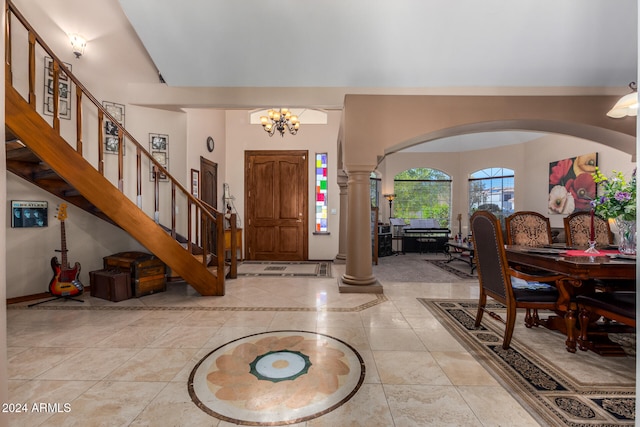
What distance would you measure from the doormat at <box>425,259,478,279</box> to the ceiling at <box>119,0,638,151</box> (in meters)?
3.17

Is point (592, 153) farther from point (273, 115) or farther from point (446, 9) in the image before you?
point (273, 115)

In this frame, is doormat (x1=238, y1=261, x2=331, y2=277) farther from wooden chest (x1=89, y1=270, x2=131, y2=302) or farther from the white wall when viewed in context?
the white wall

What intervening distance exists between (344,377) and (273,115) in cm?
459

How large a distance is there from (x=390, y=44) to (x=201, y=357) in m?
3.79

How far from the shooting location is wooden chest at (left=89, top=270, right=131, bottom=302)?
12.2ft

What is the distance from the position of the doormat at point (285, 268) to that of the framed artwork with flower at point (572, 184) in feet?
16.9

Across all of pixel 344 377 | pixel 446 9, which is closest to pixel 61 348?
pixel 344 377

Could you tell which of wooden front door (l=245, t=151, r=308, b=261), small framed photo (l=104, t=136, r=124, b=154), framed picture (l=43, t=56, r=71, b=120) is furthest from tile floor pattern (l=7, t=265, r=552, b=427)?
wooden front door (l=245, t=151, r=308, b=261)

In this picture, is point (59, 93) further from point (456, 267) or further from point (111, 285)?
point (456, 267)

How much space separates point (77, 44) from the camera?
154 inches

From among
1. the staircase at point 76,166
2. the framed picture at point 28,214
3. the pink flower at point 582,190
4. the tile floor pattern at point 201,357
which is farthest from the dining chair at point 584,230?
the framed picture at point 28,214

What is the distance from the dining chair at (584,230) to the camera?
3412 millimetres

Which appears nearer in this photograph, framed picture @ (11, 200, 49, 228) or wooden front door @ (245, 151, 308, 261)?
framed picture @ (11, 200, 49, 228)

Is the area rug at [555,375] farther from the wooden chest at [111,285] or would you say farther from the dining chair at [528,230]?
the wooden chest at [111,285]
